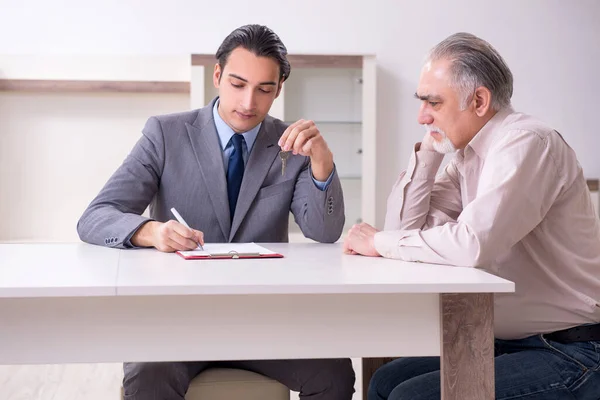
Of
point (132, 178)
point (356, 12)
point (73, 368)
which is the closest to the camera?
point (132, 178)

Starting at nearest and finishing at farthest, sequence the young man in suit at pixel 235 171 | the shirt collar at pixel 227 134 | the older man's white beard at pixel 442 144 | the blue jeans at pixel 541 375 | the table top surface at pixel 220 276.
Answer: the table top surface at pixel 220 276 < the blue jeans at pixel 541 375 < the older man's white beard at pixel 442 144 < the young man in suit at pixel 235 171 < the shirt collar at pixel 227 134

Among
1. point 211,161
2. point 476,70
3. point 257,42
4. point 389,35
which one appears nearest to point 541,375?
point 476,70

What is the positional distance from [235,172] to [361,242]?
576 mm

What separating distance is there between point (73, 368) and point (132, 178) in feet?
5.47

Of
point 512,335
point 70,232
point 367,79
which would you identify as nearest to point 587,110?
point 367,79

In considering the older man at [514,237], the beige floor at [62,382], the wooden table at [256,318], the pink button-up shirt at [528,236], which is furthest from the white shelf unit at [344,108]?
the wooden table at [256,318]

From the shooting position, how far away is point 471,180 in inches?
76.7

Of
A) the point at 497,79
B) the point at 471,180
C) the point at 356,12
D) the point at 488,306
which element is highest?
the point at 356,12

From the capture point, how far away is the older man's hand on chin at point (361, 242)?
5.96 feet

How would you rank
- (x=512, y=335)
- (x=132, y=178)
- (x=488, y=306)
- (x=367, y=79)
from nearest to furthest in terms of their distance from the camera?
(x=488, y=306), (x=512, y=335), (x=132, y=178), (x=367, y=79)

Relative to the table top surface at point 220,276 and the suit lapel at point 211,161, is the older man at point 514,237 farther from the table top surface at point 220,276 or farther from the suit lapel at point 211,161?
the suit lapel at point 211,161

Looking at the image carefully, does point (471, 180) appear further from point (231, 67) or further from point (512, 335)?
point (231, 67)

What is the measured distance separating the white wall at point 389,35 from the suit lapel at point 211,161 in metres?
2.53

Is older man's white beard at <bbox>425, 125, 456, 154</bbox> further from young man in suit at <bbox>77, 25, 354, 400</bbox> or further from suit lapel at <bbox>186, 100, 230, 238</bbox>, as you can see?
suit lapel at <bbox>186, 100, 230, 238</bbox>
